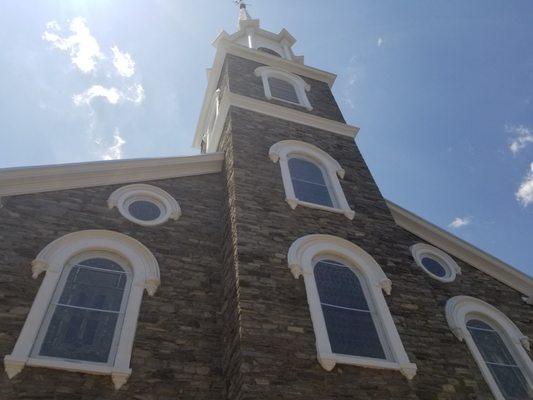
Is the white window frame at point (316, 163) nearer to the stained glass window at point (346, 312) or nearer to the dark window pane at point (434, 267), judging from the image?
the stained glass window at point (346, 312)

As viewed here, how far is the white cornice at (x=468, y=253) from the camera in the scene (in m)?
12.2

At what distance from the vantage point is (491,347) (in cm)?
1006

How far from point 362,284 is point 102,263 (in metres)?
4.82

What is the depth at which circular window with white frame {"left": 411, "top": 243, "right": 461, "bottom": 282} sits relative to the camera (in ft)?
37.6

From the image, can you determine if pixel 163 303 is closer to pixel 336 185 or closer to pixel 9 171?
pixel 9 171

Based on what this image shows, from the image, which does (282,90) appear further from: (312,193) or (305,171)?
(312,193)

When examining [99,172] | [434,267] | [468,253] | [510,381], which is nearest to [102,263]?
[99,172]

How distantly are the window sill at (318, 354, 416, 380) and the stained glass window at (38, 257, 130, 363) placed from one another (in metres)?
3.26

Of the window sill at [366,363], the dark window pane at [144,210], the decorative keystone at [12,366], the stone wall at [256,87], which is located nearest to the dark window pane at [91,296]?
the decorative keystone at [12,366]

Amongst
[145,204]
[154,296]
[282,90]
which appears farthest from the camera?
[282,90]

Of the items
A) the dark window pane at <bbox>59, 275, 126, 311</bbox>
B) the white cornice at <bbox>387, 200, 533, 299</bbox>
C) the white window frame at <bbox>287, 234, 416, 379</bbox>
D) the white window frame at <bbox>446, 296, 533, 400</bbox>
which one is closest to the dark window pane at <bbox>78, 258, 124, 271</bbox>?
the dark window pane at <bbox>59, 275, 126, 311</bbox>

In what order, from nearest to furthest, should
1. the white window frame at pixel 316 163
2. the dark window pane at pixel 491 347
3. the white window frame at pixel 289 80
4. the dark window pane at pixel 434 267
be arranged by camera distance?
the dark window pane at pixel 491 347 → the white window frame at pixel 316 163 → the dark window pane at pixel 434 267 → the white window frame at pixel 289 80

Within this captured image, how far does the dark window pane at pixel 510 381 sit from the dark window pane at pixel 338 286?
11.2 feet

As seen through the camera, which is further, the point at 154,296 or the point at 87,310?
the point at 154,296
